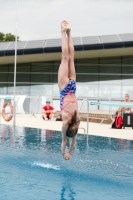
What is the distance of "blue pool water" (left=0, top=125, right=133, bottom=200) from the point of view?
4.39 meters

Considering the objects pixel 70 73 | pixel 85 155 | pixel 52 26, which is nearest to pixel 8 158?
pixel 85 155

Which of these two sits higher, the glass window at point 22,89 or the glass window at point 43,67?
the glass window at point 43,67

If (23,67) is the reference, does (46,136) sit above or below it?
below

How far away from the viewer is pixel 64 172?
572 cm

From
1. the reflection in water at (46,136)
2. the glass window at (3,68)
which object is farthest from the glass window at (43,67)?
the reflection in water at (46,136)

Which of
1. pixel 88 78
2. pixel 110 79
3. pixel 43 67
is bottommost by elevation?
pixel 110 79

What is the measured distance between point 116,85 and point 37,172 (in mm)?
19932

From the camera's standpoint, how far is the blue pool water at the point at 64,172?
173 inches

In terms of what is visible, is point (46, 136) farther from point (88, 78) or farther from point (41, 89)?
point (41, 89)

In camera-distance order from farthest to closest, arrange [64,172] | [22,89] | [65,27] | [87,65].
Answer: [22,89] < [87,65] < [65,27] < [64,172]

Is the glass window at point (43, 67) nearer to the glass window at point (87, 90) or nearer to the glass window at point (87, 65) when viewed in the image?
the glass window at point (87, 65)

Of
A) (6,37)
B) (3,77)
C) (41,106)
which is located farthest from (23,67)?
(6,37)

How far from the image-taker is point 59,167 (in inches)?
241

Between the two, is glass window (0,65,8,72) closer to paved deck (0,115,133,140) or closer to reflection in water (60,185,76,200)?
paved deck (0,115,133,140)
